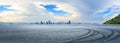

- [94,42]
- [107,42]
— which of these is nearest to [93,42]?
[94,42]

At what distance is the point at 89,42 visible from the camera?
201ft

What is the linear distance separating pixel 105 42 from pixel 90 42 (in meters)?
4.58

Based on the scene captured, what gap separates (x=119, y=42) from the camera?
60219mm

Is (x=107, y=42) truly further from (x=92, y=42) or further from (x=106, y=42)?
(x=92, y=42)

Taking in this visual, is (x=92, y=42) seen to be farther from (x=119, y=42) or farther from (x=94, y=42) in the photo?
(x=119, y=42)

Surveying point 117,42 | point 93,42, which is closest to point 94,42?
point 93,42

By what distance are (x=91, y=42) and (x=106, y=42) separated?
4538mm

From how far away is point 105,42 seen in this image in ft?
196

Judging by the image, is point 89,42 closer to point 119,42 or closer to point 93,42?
point 93,42

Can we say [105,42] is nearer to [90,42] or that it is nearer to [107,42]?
[107,42]

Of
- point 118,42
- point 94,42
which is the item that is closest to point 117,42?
point 118,42

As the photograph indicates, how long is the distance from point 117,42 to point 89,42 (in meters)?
8.36

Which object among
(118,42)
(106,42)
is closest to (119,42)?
(118,42)

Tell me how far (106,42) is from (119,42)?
4.09 metres
